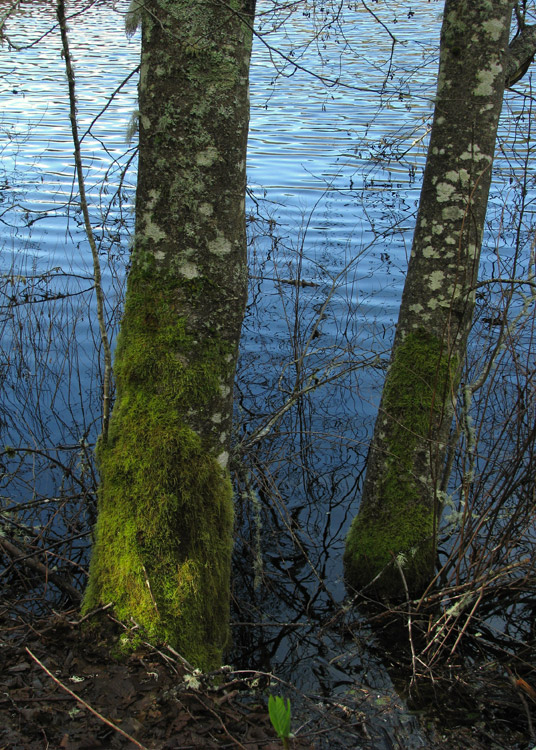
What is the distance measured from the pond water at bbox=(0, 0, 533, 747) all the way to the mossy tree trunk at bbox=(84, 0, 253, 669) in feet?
0.88

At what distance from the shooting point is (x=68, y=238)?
32.4 feet

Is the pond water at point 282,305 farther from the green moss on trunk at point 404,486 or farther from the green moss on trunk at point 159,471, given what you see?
the green moss on trunk at point 159,471

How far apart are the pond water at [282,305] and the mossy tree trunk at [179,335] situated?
27cm

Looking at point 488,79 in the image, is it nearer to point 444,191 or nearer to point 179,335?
point 444,191

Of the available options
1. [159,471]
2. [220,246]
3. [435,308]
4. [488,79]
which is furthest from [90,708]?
[488,79]

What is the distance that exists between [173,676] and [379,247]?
8383mm

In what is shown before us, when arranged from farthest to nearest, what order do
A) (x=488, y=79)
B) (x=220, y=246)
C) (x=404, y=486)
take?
(x=404, y=486) < (x=488, y=79) < (x=220, y=246)

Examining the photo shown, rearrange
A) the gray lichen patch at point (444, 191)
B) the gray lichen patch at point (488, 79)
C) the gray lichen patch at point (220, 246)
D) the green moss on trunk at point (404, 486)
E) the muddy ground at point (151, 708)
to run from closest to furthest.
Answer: the muddy ground at point (151, 708) → the gray lichen patch at point (220, 246) → the gray lichen patch at point (488, 79) → the gray lichen patch at point (444, 191) → the green moss on trunk at point (404, 486)

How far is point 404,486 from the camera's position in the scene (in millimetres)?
4219

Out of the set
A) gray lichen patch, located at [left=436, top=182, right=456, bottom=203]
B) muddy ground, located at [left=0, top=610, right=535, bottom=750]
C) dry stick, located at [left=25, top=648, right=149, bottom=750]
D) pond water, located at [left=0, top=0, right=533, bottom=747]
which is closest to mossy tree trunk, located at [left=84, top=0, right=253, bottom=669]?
muddy ground, located at [left=0, top=610, right=535, bottom=750]

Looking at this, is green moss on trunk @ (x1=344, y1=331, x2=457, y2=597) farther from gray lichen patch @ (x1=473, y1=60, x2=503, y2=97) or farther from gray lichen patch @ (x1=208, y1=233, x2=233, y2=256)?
gray lichen patch @ (x1=208, y1=233, x2=233, y2=256)

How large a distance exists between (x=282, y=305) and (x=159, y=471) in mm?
6167

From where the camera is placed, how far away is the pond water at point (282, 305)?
4.18 meters

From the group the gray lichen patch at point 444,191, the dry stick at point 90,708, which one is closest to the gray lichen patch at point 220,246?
the gray lichen patch at point 444,191
